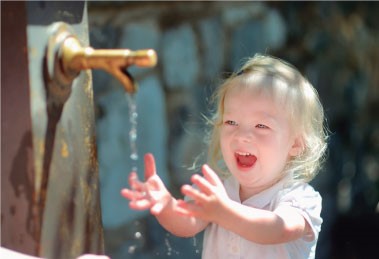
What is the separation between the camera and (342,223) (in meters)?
3.44

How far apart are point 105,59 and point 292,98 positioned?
57 cm

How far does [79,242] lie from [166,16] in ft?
5.77

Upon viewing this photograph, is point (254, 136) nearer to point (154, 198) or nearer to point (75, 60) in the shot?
point (154, 198)

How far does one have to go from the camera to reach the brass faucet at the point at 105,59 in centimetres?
130

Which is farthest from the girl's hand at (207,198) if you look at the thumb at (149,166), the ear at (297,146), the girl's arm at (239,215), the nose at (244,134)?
the ear at (297,146)

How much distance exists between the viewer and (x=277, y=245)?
1744mm

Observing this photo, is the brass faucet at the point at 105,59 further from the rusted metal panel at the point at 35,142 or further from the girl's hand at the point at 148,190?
the girl's hand at the point at 148,190

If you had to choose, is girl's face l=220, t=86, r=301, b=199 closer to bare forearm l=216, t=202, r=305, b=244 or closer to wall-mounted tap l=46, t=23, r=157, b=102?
bare forearm l=216, t=202, r=305, b=244

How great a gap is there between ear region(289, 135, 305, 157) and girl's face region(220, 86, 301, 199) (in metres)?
0.02

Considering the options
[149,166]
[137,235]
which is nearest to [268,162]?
[149,166]

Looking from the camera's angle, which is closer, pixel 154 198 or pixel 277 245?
pixel 154 198

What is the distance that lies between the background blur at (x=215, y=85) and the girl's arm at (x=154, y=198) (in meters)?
0.95

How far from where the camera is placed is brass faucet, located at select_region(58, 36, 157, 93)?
130cm

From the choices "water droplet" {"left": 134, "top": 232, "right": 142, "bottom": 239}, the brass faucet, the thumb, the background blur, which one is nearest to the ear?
the thumb
